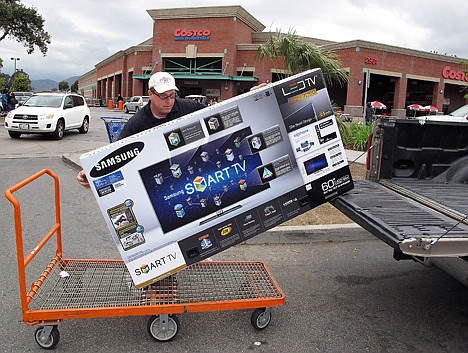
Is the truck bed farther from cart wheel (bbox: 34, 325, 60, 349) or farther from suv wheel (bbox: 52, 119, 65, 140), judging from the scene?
suv wheel (bbox: 52, 119, 65, 140)

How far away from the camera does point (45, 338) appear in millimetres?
3133

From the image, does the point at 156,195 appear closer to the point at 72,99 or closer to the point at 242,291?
the point at 242,291

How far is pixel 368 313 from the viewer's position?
3898 millimetres

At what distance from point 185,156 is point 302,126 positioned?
939 mm

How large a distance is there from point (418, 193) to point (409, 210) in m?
0.69

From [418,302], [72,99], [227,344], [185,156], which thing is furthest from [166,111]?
[72,99]

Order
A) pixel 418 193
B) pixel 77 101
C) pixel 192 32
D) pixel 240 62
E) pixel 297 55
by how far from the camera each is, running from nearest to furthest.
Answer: pixel 418 193 < pixel 297 55 < pixel 77 101 < pixel 240 62 < pixel 192 32

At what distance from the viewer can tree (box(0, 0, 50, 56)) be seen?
27062mm

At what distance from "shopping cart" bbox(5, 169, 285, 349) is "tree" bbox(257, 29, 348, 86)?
278 inches

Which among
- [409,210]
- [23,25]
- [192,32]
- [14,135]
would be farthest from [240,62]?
[409,210]

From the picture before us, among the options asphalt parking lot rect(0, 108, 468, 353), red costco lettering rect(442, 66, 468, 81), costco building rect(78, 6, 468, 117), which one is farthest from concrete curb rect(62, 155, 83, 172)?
red costco lettering rect(442, 66, 468, 81)

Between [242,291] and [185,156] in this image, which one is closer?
[185,156]

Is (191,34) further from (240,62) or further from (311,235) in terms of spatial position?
(311,235)

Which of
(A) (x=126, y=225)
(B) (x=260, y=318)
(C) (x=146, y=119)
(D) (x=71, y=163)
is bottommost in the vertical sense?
(D) (x=71, y=163)
